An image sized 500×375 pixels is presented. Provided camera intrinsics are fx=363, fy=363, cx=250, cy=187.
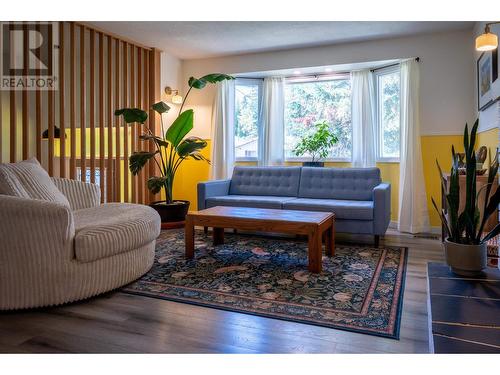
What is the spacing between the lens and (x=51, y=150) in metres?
3.90

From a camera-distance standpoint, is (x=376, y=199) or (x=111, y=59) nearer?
(x=376, y=199)

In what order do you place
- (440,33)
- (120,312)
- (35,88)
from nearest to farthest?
(120,312) < (35,88) < (440,33)

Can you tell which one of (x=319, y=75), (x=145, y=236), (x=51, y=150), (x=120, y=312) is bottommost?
(x=120, y=312)

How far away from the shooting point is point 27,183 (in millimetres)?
2512

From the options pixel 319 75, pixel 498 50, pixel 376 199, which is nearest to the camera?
pixel 498 50

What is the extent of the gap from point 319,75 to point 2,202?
4.40 meters

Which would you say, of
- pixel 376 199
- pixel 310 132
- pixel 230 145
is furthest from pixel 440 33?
pixel 230 145

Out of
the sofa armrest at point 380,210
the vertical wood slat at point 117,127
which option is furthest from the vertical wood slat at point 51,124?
the sofa armrest at point 380,210

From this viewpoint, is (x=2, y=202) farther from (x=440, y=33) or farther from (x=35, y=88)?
(x=440, y=33)

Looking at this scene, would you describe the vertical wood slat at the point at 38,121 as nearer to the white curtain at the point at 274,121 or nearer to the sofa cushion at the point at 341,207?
the sofa cushion at the point at 341,207

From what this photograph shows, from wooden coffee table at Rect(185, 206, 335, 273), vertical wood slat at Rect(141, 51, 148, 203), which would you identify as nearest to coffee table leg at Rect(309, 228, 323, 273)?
wooden coffee table at Rect(185, 206, 335, 273)

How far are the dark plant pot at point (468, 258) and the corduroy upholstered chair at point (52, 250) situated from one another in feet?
6.74

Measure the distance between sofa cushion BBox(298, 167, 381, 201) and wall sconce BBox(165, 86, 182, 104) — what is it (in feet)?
7.11

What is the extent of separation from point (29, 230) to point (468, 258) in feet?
8.52
